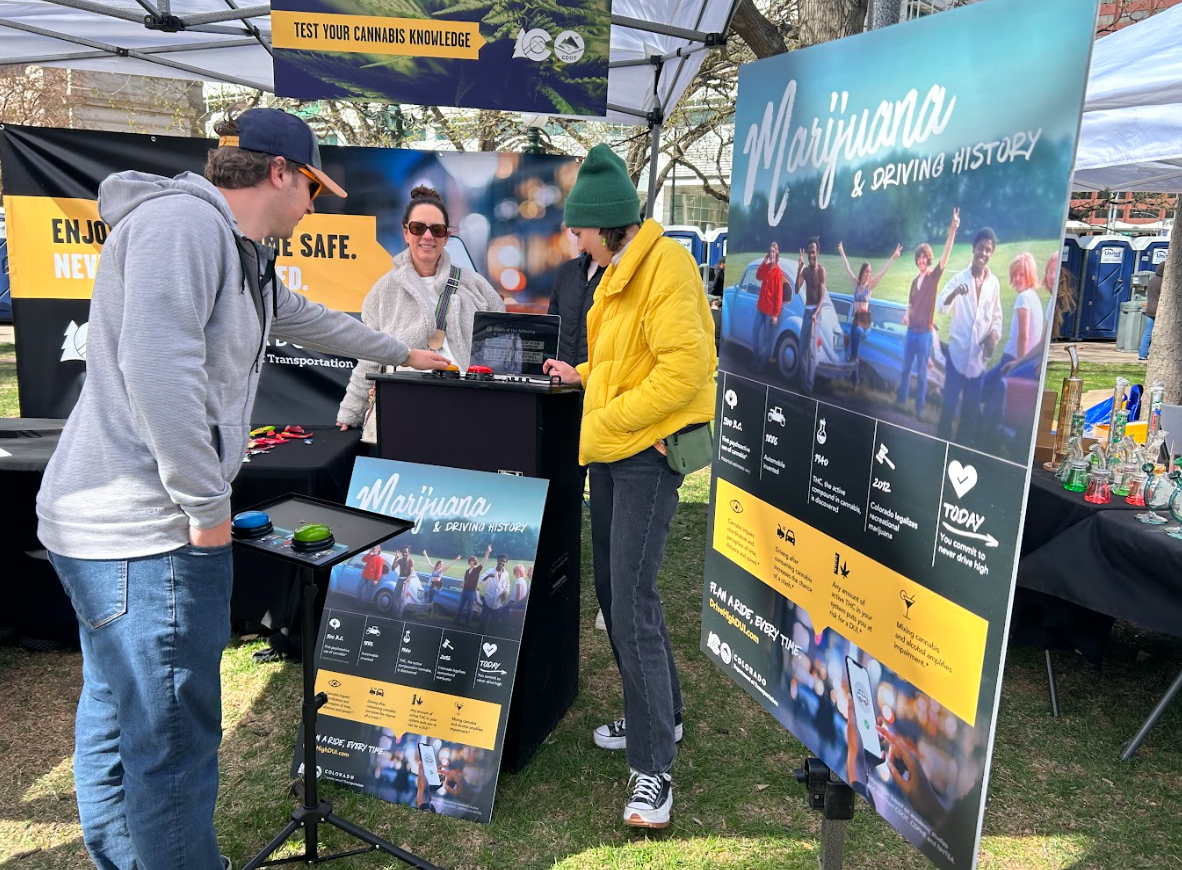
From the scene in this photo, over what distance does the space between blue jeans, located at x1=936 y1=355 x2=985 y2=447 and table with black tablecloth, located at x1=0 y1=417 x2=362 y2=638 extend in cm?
230

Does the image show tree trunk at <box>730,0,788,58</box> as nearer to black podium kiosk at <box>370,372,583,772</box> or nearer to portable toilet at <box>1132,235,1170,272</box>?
black podium kiosk at <box>370,372,583,772</box>

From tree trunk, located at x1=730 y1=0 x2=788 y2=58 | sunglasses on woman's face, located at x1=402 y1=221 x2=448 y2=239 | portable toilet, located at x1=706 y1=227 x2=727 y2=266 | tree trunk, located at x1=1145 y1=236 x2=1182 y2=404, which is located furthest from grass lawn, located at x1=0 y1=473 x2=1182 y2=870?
portable toilet, located at x1=706 y1=227 x2=727 y2=266

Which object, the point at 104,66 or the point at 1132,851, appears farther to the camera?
the point at 104,66

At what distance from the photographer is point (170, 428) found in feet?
4.94

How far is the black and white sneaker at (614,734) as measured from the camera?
112 inches

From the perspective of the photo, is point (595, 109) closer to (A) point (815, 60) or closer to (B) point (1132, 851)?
(A) point (815, 60)

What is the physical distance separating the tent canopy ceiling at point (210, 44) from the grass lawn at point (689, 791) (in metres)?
2.83

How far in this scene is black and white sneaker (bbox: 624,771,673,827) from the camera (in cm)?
241

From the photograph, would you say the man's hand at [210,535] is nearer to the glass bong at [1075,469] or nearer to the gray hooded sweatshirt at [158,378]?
the gray hooded sweatshirt at [158,378]

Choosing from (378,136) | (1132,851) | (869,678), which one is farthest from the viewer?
(378,136)

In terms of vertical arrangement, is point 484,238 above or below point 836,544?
above

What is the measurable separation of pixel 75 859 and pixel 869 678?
2.15 m

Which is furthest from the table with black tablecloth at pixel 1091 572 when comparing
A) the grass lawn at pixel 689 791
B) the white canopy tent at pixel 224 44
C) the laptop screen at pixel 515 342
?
the white canopy tent at pixel 224 44

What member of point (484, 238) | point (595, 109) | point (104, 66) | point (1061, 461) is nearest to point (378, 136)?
point (104, 66)
